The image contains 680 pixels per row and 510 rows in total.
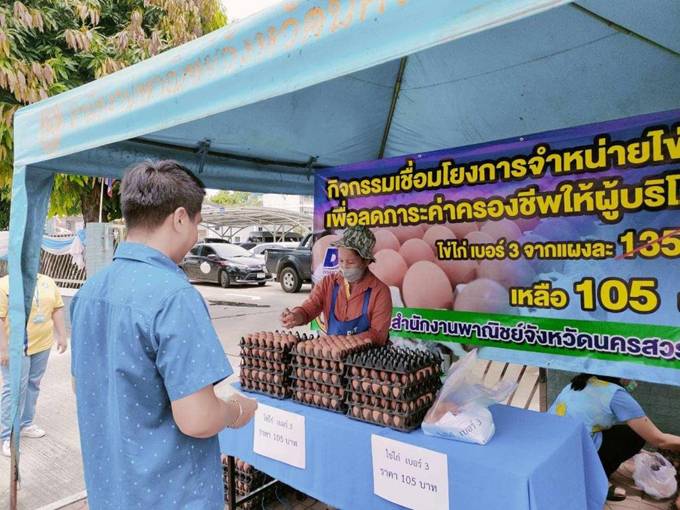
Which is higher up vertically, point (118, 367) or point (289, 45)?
point (289, 45)

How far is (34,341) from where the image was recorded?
359cm

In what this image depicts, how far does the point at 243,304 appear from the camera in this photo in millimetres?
11109

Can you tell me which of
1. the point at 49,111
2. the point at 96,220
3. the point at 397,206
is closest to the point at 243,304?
the point at 96,220

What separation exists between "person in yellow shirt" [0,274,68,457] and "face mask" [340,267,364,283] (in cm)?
232

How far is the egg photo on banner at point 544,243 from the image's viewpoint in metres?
2.56

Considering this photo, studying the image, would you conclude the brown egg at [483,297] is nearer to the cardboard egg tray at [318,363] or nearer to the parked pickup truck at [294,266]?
the cardboard egg tray at [318,363]

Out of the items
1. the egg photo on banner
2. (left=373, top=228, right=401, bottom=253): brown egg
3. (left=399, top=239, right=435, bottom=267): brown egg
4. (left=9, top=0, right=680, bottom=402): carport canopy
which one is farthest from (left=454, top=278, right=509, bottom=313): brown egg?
(left=9, top=0, right=680, bottom=402): carport canopy

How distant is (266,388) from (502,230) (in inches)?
76.5

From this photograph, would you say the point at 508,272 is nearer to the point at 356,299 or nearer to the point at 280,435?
the point at 356,299

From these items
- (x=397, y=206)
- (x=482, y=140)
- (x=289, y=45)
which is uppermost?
(x=482, y=140)

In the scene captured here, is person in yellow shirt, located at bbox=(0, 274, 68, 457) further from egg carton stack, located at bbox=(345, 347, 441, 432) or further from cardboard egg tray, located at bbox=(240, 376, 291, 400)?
egg carton stack, located at bbox=(345, 347, 441, 432)

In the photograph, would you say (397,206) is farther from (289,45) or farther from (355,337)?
(289,45)

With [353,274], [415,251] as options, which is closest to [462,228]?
[415,251]

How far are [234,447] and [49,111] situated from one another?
2.04 meters
